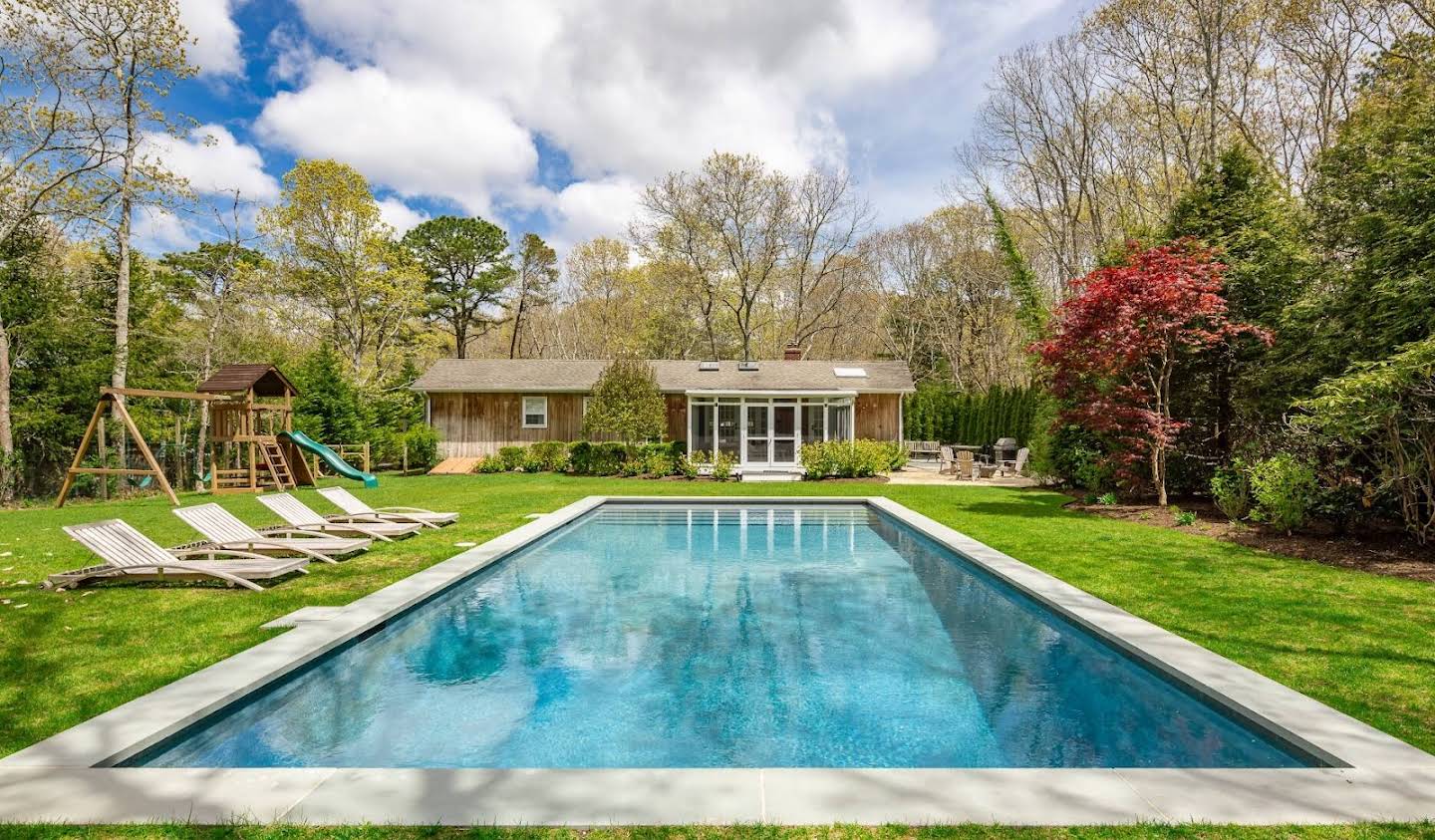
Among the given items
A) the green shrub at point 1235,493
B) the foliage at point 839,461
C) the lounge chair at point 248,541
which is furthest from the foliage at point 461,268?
the green shrub at point 1235,493

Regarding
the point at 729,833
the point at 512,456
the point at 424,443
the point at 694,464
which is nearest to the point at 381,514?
the point at 694,464

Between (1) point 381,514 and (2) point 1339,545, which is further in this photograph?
(1) point 381,514

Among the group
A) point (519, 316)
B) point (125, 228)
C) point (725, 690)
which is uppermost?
point (519, 316)

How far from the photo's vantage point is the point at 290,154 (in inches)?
1027

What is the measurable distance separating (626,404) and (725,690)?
14.6 m

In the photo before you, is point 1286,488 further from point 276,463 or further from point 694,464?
point 276,463

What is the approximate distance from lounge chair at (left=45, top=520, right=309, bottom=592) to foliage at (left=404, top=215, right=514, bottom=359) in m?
30.7

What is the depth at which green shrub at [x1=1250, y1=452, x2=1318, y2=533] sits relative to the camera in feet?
28.9

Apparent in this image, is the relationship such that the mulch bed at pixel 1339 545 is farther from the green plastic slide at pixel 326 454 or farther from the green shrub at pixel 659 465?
the green plastic slide at pixel 326 454

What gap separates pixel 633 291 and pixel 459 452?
60.1 ft

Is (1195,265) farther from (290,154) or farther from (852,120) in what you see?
(290,154)

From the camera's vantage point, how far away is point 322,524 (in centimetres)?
962

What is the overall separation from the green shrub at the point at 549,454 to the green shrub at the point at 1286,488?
17.6 meters

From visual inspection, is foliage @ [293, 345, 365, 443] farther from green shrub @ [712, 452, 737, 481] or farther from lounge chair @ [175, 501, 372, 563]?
lounge chair @ [175, 501, 372, 563]
